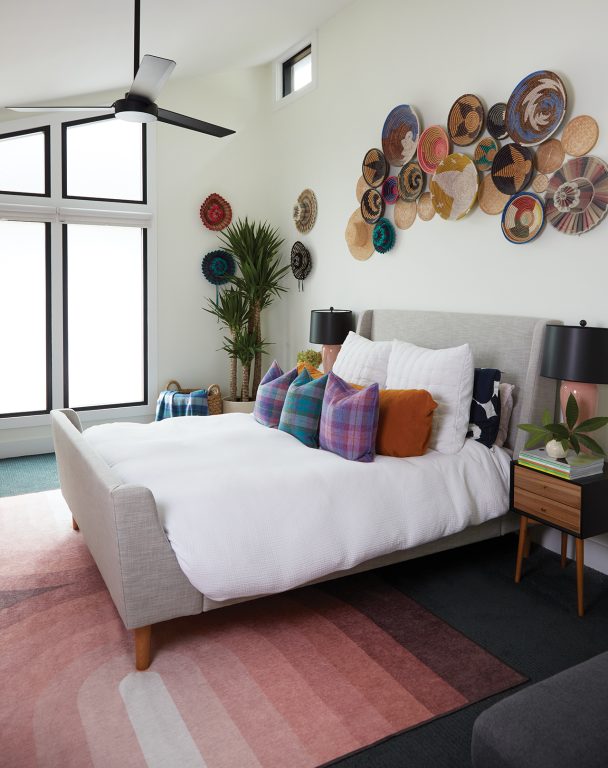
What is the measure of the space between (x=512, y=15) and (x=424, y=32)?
0.75 metres

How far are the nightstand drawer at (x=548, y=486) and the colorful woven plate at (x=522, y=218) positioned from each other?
4.07 ft

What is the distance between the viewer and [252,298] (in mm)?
5652

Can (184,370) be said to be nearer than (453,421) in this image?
No

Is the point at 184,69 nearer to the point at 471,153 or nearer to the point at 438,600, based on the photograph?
the point at 471,153

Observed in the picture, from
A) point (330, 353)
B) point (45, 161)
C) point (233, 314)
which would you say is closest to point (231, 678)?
point (330, 353)

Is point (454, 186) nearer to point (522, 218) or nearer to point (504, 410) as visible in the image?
point (522, 218)

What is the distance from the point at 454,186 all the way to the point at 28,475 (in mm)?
3580

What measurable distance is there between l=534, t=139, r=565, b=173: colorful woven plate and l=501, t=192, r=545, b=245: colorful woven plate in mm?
143

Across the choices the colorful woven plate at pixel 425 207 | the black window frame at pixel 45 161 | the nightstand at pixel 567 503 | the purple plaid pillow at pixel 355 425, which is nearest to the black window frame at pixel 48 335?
the black window frame at pixel 45 161

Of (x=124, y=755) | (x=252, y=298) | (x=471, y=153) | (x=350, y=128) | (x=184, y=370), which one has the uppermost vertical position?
(x=350, y=128)

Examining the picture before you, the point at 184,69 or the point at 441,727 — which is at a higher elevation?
the point at 184,69

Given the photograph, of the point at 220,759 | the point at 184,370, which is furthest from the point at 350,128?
the point at 220,759

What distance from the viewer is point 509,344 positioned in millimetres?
3379

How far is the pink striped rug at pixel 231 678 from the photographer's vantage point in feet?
6.44
